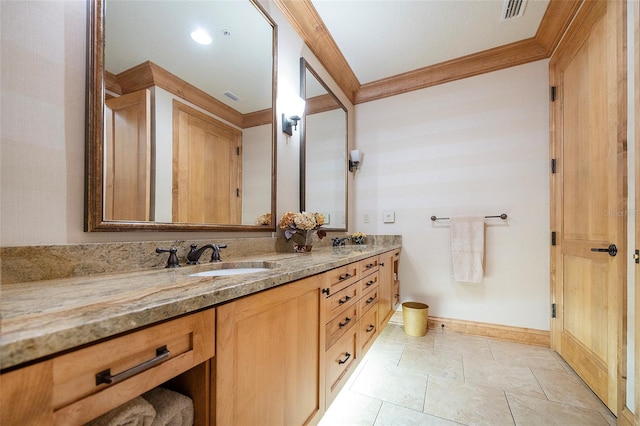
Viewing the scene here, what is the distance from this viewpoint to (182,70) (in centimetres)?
120

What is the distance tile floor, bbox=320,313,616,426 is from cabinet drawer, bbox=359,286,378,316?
459mm

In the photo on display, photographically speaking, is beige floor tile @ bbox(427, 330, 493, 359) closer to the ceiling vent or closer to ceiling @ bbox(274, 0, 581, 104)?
ceiling @ bbox(274, 0, 581, 104)

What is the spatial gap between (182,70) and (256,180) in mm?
652

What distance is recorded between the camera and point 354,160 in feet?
9.41

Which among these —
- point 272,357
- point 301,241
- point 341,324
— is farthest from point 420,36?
point 272,357

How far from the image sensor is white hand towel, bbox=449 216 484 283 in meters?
→ 2.33

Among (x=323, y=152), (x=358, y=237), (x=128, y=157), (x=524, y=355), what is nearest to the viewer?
(x=128, y=157)

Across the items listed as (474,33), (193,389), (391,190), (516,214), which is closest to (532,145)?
(516,214)

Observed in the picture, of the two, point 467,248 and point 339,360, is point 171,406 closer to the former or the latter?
point 339,360

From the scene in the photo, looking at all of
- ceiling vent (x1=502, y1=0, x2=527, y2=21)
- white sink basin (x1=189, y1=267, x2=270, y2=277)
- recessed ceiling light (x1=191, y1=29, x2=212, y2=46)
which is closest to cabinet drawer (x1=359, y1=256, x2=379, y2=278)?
white sink basin (x1=189, y1=267, x2=270, y2=277)

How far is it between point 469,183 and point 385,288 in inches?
50.4

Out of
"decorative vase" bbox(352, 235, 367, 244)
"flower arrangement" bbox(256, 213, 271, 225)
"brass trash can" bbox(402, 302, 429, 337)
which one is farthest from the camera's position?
"decorative vase" bbox(352, 235, 367, 244)

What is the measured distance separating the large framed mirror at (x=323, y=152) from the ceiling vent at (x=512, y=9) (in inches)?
55.4

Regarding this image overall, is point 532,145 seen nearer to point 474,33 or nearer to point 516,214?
point 516,214
